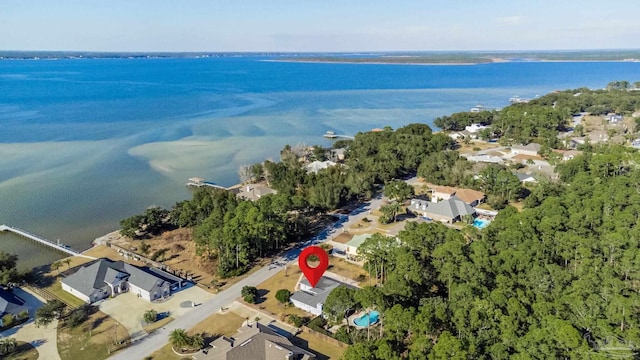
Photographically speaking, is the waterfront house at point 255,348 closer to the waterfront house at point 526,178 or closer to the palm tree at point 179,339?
the palm tree at point 179,339

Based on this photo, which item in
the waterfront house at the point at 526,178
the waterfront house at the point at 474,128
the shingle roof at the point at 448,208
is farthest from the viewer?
the waterfront house at the point at 474,128

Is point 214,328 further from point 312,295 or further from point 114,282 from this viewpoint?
point 114,282

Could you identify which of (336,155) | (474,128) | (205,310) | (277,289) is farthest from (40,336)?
(474,128)

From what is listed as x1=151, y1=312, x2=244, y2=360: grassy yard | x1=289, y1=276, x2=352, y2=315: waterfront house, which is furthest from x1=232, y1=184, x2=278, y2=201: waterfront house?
x1=151, y1=312, x2=244, y2=360: grassy yard

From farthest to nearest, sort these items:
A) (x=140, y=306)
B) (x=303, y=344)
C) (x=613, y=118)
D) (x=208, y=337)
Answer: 1. (x=613, y=118)
2. (x=140, y=306)
3. (x=208, y=337)
4. (x=303, y=344)

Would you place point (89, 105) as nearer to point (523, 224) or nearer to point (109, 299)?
point (109, 299)

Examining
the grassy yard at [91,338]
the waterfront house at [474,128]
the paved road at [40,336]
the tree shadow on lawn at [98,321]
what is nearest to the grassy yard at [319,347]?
the grassy yard at [91,338]
